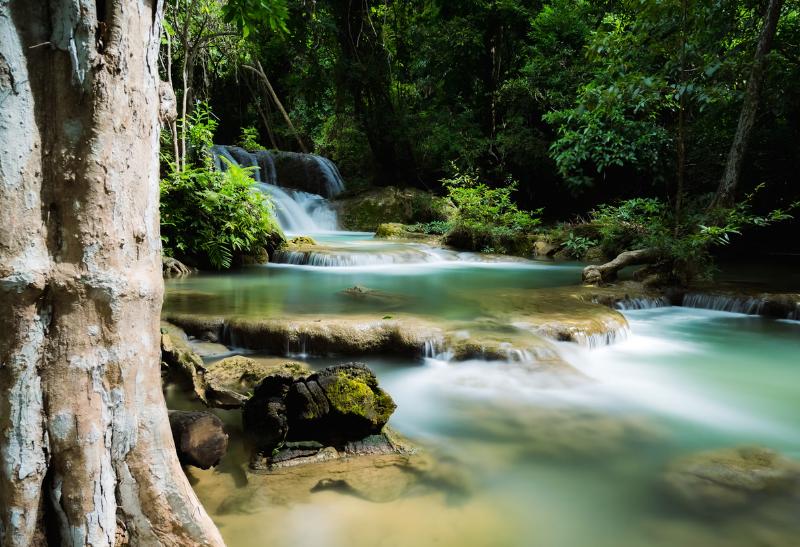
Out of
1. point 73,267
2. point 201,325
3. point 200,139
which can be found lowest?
point 201,325

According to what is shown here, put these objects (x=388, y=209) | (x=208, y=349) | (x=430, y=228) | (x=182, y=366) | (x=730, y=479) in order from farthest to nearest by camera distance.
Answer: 1. (x=388, y=209)
2. (x=430, y=228)
3. (x=208, y=349)
4. (x=182, y=366)
5. (x=730, y=479)

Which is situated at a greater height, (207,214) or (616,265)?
(207,214)

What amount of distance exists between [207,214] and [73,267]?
8765mm

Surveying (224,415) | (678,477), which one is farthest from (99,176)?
(678,477)

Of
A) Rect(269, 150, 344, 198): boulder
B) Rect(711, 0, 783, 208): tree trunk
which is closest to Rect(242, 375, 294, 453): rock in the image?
Rect(711, 0, 783, 208): tree trunk

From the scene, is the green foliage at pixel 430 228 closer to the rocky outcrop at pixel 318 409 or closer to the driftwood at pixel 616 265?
the driftwood at pixel 616 265

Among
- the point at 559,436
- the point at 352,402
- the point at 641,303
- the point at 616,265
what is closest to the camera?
the point at 352,402

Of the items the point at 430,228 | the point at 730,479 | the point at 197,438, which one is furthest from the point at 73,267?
the point at 430,228

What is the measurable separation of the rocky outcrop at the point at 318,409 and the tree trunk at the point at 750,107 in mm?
7513

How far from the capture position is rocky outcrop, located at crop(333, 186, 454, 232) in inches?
665

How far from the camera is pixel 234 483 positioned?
3094 mm

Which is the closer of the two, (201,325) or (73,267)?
(73,267)

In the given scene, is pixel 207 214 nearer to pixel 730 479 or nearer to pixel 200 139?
pixel 200 139

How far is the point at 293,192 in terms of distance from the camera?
17.7 meters
